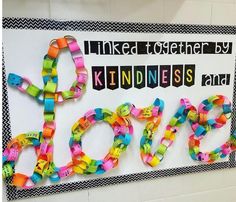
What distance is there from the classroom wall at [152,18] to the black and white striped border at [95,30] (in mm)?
18

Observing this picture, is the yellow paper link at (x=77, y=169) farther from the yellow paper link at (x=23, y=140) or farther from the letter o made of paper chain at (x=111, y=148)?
the yellow paper link at (x=23, y=140)

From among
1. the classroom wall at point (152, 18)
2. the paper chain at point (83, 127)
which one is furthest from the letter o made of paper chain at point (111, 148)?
the classroom wall at point (152, 18)

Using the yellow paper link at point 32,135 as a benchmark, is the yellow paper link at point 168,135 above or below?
below

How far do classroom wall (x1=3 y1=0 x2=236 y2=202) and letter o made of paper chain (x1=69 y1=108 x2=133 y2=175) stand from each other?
0.11 meters

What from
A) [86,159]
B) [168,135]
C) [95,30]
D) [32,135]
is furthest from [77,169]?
[95,30]

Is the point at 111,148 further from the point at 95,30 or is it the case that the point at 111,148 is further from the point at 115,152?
the point at 95,30

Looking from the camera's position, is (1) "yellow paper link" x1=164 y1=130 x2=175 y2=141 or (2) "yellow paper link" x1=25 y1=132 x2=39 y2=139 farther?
(1) "yellow paper link" x1=164 y1=130 x2=175 y2=141

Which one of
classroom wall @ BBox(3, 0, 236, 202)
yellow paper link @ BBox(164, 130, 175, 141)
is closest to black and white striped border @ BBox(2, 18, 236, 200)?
classroom wall @ BBox(3, 0, 236, 202)

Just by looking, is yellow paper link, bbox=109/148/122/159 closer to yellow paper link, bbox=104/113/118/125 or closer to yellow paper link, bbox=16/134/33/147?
yellow paper link, bbox=104/113/118/125

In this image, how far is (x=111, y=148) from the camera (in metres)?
0.77

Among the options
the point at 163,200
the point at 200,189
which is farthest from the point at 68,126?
the point at 200,189

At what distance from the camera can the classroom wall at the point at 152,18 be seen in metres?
0.69

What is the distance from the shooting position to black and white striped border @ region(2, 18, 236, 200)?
68 centimetres

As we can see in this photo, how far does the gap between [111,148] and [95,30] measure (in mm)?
356
